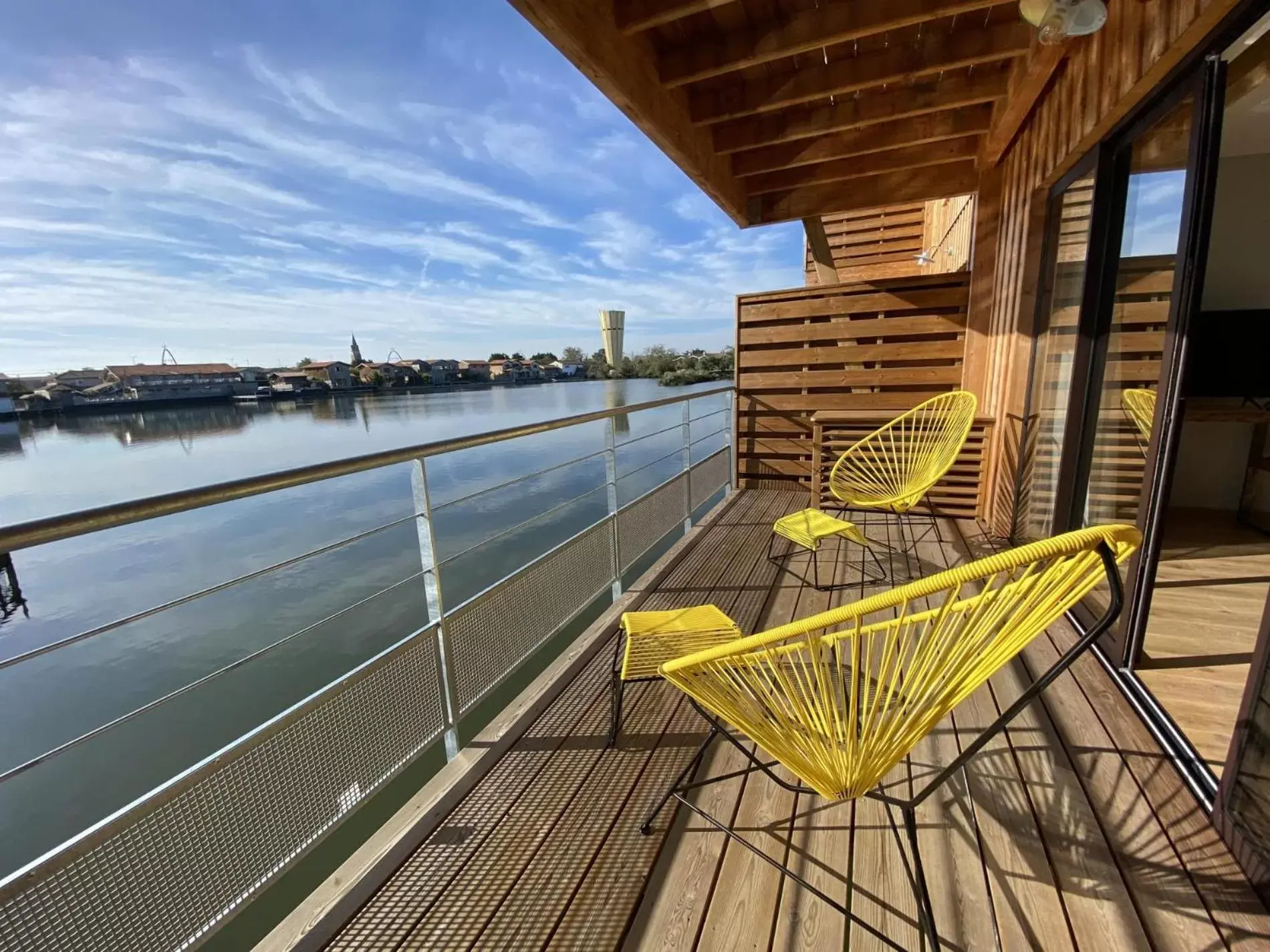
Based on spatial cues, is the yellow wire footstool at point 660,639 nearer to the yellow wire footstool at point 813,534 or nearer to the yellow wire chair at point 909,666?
the yellow wire chair at point 909,666

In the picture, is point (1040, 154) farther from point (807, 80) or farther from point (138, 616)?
point (138, 616)

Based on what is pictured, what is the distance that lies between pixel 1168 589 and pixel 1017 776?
145 cm

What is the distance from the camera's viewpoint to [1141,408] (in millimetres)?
1635

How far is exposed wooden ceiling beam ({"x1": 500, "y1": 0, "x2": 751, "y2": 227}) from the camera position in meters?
1.54

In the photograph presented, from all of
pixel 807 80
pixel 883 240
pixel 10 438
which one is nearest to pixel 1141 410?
pixel 807 80

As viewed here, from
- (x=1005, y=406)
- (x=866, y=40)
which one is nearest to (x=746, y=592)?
(x=1005, y=406)

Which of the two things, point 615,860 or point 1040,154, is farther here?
point 1040,154

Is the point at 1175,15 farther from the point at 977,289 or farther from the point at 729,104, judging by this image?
the point at 977,289

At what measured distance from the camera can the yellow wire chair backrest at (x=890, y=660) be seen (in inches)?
27.7

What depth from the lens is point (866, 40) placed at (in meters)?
2.19

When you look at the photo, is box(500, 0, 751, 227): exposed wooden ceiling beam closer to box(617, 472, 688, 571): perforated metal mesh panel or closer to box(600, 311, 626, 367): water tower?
box(617, 472, 688, 571): perforated metal mesh panel

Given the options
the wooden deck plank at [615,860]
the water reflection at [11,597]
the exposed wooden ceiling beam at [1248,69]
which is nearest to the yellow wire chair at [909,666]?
the wooden deck plank at [615,860]

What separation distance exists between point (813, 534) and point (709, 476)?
1531mm

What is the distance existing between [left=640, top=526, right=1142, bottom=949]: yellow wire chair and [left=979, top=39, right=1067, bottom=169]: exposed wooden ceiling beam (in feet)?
5.98
